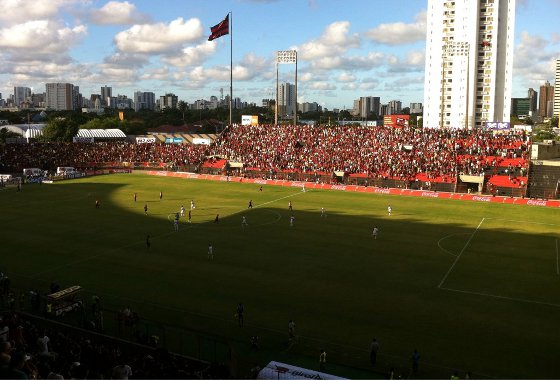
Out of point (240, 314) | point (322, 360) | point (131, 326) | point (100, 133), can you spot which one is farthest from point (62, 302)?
point (100, 133)

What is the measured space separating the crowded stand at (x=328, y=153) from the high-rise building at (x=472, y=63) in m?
59.3

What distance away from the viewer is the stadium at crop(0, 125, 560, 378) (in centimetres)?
2036

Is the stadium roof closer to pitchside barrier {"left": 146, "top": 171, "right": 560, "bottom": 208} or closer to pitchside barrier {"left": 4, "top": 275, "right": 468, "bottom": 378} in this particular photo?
pitchside barrier {"left": 146, "top": 171, "right": 560, "bottom": 208}

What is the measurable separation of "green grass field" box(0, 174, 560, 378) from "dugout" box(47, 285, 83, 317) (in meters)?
1.78

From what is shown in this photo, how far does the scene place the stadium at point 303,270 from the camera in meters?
20.4

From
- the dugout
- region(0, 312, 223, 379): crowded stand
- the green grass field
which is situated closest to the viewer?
region(0, 312, 223, 379): crowded stand

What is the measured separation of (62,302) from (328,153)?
61891 millimetres

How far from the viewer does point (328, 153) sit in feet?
272

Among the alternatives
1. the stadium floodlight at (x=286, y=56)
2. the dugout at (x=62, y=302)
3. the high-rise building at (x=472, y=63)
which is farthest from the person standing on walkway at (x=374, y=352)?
the high-rise building at (x=472, y=63)

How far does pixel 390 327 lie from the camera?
23938mm

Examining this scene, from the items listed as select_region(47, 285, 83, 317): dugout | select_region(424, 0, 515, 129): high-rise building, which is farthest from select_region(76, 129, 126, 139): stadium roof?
select_region(47, 285, 83, 317): dugout

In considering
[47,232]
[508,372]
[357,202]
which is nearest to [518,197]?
[357,202]

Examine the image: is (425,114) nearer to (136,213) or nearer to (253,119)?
(253,119)

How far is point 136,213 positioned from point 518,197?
45045mm
